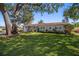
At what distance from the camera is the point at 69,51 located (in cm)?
186

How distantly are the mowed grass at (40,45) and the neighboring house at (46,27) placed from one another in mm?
39

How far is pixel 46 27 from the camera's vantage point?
6.28 feet

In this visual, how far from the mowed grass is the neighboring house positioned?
0.13ft

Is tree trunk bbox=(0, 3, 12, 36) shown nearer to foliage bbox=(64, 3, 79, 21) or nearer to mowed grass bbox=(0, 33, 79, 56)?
mowed grass bbox=(0, 33, 79, 56)

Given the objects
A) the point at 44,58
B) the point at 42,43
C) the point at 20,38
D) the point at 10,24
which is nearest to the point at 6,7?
the point at 10,24

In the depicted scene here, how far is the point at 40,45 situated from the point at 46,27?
0.60 ft

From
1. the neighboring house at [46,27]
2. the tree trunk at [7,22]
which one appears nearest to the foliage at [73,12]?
the neighboring house at [46,27]

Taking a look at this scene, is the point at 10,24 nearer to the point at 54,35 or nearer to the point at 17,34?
the point at 17,34

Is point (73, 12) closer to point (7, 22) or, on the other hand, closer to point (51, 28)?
point (51, 28)

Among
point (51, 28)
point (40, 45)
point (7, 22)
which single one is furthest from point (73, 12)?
point (7, 22)

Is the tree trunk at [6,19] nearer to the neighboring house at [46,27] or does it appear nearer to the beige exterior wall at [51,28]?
the neighboring house at [46,27]

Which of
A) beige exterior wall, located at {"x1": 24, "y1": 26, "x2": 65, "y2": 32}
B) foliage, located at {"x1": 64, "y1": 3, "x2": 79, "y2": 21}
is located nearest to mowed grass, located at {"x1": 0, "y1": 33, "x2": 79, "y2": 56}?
beige exterior wall, located at {"x1": 24, "y1": 26, "x2": 65, "y2": 32}

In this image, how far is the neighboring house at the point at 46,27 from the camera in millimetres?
1891

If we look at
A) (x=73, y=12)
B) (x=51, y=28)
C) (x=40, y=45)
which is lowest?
(x=40, y=45)
